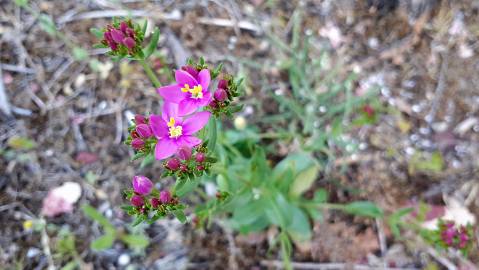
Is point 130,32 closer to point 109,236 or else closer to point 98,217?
point 98,217

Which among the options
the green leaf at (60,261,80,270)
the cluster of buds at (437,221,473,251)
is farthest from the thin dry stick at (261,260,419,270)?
the green leaf at (60,261,80,270)

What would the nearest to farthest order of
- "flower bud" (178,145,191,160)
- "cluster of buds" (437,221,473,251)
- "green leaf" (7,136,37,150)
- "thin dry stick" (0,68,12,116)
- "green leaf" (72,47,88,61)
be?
"flower bud" (178,145,191,160)
"cluster of buds" (437,221,473,251)
"green leaf" (7,136,37,150)
"thin dry stick" (0,68,12,116)
"green leaf" (72,47,88,61)

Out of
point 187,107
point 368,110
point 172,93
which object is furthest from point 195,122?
point 368,110

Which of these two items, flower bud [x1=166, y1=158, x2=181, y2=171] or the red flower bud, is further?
the red flower bud

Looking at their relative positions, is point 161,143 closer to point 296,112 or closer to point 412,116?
point 296,112

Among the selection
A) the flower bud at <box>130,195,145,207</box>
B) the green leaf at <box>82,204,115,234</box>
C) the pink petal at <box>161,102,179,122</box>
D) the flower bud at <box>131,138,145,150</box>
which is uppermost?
the pink petal at <box>161,102,179,122</box>

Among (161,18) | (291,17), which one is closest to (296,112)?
(291,17)

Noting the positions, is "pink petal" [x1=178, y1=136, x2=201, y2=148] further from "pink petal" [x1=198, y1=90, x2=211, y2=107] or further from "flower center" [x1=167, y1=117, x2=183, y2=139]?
"pink petal" [x1=198, y1=90, x2=211, y2=107]

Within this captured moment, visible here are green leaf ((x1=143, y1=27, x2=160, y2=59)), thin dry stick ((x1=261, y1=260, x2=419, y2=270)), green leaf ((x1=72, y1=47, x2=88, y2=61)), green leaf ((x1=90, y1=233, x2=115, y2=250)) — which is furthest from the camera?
green leaf ((x1=72, y1=47, x2=88, y2=61))
